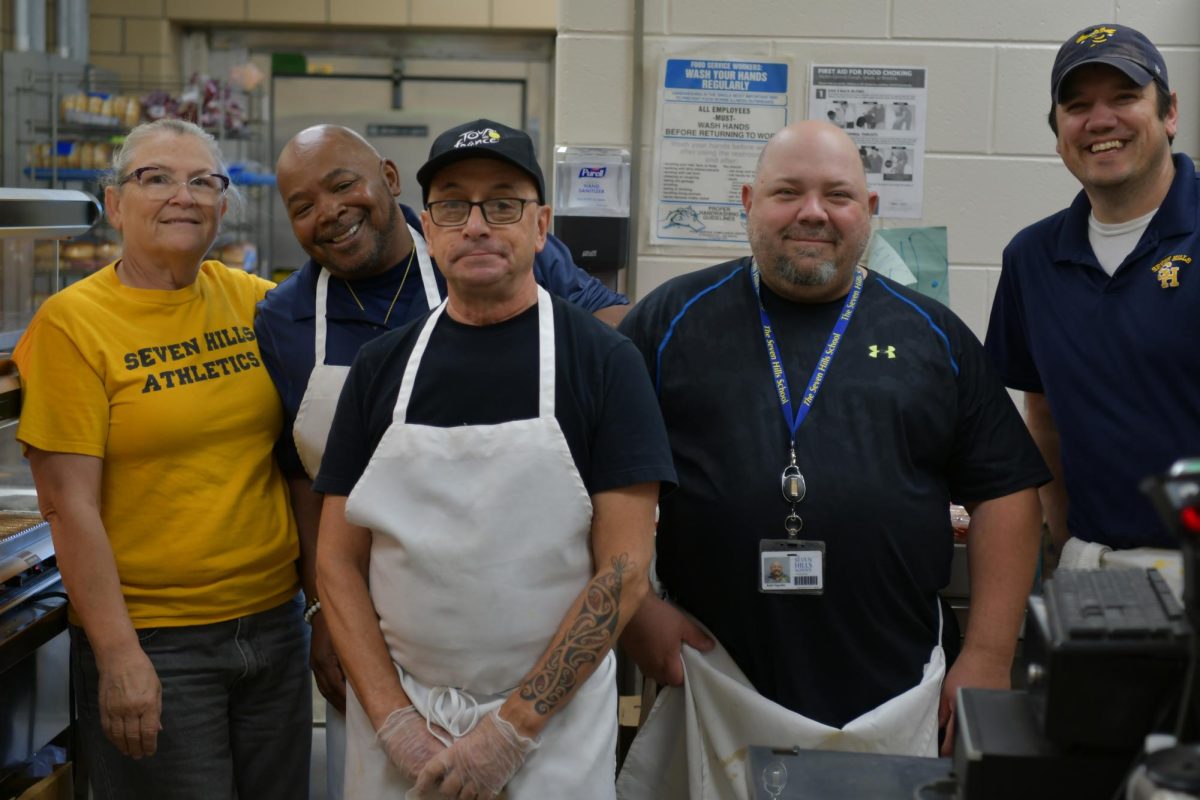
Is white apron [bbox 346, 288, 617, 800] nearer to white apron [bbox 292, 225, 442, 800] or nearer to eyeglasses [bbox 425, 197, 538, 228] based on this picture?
eyeglasses [bbox 425, 197, 538, 228]

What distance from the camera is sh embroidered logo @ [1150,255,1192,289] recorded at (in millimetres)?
2039

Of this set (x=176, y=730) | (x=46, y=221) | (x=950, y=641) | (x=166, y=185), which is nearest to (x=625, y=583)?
(x=950, y=641)

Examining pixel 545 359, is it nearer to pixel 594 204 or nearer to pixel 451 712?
pixel 451 712

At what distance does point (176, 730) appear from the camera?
6.71 feet

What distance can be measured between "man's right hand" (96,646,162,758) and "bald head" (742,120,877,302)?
1.24 m

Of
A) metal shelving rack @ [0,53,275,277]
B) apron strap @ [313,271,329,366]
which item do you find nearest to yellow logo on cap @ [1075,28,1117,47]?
apron strap @ [313,271,329,366]

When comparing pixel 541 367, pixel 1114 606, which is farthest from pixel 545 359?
pixel 1114 606

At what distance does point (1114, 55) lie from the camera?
2.07m

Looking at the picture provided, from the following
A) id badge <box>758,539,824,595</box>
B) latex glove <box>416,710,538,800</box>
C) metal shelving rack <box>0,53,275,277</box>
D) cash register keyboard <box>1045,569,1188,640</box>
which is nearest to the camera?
Answer: cash register keyboard <box>1045,569,1188,640</box>

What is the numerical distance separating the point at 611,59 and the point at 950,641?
154 cm

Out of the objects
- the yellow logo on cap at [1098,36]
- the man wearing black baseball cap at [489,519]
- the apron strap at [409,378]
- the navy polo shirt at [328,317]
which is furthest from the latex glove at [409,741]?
the yellow logo on cap at [1098,36]

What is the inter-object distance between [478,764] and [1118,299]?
1335 millimetres

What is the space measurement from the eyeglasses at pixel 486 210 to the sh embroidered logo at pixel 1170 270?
1106mm

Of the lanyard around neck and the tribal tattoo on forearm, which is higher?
the lanyard around neck
